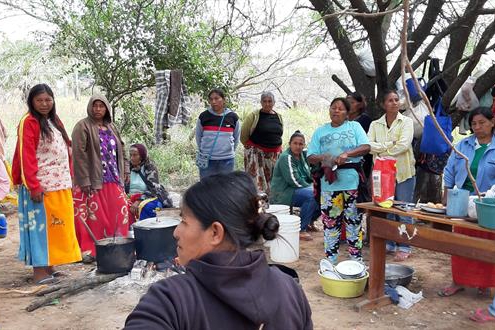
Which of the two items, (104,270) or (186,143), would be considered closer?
(104,270)

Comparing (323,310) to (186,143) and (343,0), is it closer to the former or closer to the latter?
(343,0)

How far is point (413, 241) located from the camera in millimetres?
3832

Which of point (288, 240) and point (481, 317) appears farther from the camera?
point (288, 240)

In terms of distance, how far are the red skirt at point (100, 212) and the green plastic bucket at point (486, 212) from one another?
3.54 metres

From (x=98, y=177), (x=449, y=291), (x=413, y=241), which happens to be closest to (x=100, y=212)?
(x=98, y=177)

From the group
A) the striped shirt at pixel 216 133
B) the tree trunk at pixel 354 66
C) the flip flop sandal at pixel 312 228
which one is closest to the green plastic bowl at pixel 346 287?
the flip flop sandal at pixel 312 228

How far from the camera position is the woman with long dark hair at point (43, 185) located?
14.3ft

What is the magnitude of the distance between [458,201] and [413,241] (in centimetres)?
50

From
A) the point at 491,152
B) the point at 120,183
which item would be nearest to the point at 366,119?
the point at 491,152

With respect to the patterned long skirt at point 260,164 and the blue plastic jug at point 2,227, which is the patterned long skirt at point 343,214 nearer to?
the patterned long skirt at point 260,164

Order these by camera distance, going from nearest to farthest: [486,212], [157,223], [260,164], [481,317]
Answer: [486,212] → [481,317] → [157,223] → [260,164]

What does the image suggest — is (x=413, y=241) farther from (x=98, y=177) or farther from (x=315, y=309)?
(x=98, y=177)

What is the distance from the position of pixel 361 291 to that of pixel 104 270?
2377mm

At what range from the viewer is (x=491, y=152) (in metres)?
4.02
